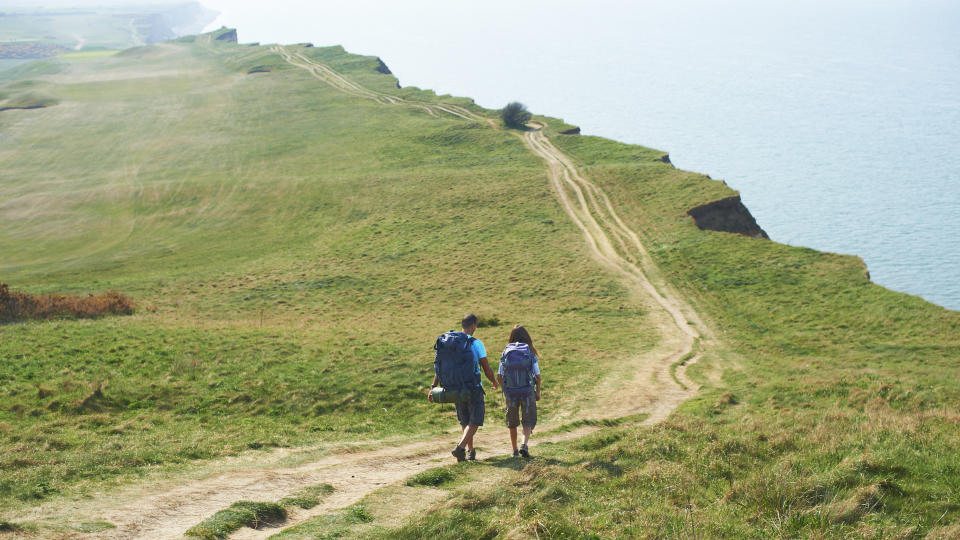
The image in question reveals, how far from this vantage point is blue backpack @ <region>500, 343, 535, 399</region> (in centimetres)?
1307

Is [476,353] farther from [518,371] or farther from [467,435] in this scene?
[467,435]

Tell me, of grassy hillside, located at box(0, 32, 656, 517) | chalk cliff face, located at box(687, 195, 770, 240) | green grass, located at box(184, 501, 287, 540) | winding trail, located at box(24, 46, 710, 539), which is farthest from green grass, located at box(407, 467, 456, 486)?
chalk cliff face, located at box(687, 195, 770, 240)

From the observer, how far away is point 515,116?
91.8 m

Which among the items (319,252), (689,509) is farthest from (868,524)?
(319,252)

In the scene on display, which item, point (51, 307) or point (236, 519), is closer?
point (236, 519)

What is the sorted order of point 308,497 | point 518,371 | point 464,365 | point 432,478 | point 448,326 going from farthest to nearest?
1. point 448,326
2. point 518,371
3. point 464,365
4. point 432,478
5. point 308,497

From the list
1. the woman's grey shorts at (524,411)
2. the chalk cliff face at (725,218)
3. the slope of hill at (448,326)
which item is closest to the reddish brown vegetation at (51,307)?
the slope of hill at (448,326)

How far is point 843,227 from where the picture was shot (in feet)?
419

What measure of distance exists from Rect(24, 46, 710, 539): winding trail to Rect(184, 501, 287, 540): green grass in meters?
0.21

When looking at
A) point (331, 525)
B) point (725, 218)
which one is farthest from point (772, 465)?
point (725, 218)

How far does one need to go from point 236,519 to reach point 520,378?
18.8 ft

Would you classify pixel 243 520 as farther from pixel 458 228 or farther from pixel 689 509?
pixel 458 228

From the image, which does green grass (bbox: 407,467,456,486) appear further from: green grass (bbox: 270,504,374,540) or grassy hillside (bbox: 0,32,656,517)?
grassy hillside (bbox: 0,32,656,517)

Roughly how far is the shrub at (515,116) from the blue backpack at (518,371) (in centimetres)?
8074
